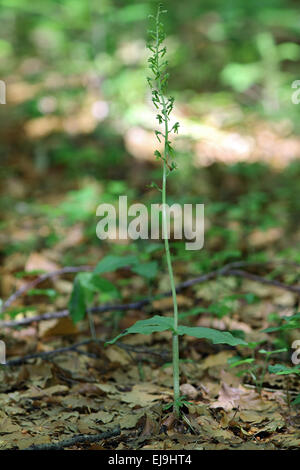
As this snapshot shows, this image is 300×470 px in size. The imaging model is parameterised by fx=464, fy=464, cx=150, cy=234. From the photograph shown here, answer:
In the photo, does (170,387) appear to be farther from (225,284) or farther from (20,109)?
(20,109)

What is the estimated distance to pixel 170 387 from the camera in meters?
1.99

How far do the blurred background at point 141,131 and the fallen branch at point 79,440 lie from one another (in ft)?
3.90

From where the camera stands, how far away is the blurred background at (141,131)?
12.2 feet

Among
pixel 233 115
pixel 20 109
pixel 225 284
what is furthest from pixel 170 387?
pixel 20 109

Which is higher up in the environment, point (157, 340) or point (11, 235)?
point (11, 235)

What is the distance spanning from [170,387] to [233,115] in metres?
4.64

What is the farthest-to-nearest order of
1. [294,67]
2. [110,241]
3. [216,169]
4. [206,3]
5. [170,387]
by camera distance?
[206,3] < [294,67] < [216,169] < [110,241] < [170,387]

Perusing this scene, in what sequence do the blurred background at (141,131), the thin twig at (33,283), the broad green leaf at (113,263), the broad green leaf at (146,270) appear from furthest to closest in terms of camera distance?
the blurred background at (141,131) < the thin twig at (33,283) < the broad green leaf at (146,270) < the broad green leaf at (113,263)

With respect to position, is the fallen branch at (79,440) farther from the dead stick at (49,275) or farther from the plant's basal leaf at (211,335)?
the dead stick at (49,275)

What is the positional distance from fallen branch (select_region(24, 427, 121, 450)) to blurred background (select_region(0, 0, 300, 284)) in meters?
1.19

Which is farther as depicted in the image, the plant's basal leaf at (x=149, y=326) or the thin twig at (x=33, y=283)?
the thin twig at (x=33, y=283)

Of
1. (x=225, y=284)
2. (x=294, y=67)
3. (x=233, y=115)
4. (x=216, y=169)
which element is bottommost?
(x=225, y=284)

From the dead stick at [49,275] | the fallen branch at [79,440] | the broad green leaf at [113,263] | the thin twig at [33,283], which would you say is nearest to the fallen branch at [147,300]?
the dead stick at [49,275]

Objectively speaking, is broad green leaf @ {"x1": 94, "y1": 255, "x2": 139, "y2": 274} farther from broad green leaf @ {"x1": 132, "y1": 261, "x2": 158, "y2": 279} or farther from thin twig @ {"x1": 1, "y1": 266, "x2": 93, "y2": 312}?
thin twig @ {"x1": 1, "y1": 266, "x2": 93, "y2": 312}
